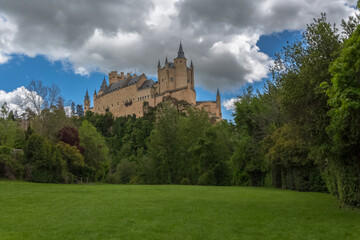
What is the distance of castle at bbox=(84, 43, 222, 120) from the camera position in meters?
98.8

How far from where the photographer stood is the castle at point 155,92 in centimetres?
9881

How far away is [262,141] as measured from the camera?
3250 cm

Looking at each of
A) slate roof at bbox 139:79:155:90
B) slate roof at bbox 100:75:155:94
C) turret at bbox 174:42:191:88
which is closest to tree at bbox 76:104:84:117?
slate roof at bbox 100:75:155:94

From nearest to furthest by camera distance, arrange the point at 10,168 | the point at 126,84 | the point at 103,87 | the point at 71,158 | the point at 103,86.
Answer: the point at 10,168 → the point at 71,158 → the point at 126,84 → the point at 103,87 → the point at 103,86

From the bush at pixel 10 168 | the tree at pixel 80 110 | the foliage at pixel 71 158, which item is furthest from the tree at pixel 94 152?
the tree at pixel 80 110

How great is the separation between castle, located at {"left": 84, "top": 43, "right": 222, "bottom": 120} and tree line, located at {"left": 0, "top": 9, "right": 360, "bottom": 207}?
31.0 meters

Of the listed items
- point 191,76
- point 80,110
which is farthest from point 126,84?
point 191,76

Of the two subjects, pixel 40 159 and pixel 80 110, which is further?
pixel 80 110

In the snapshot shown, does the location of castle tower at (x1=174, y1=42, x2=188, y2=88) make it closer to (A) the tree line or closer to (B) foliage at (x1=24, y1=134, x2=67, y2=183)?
(A) the tree line

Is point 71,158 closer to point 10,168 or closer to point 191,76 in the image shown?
point 10,168

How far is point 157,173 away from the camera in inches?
1960

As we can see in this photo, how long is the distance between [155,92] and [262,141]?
74611 mm

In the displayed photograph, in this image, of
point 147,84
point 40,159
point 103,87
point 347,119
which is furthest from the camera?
point 103,87

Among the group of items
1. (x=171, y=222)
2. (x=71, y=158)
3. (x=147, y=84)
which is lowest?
(x=171, y=222)
